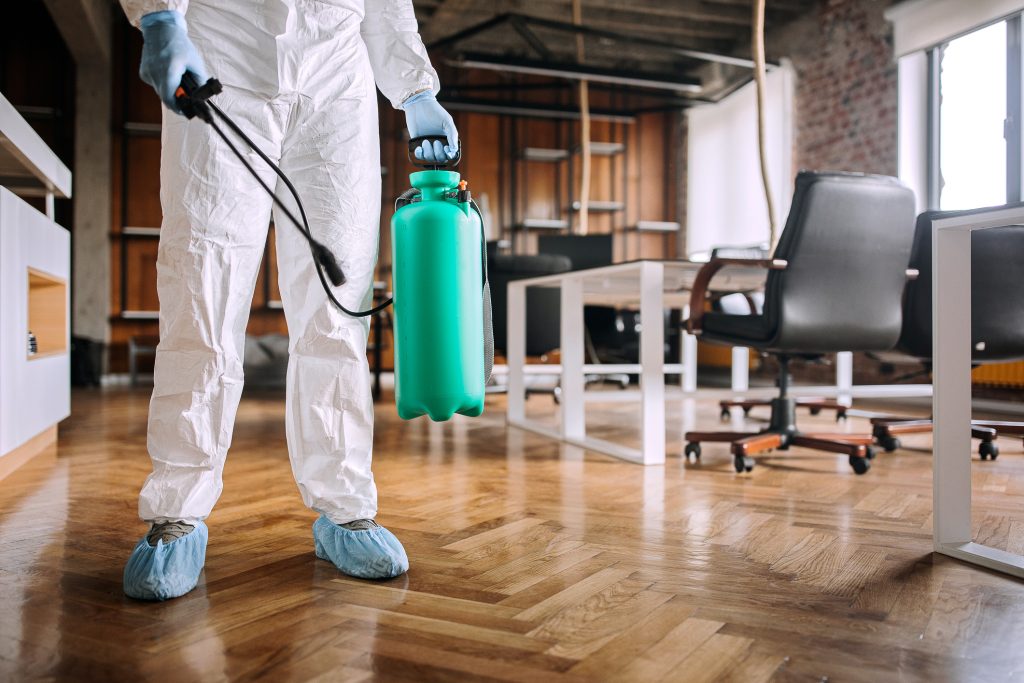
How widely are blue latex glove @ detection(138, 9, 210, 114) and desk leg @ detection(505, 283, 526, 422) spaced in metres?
2.50

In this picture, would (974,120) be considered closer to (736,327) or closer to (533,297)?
(533,297)

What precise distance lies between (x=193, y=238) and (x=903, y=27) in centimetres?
566

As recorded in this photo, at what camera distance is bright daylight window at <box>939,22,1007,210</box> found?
5039mm

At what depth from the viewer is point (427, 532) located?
1681 millimetres

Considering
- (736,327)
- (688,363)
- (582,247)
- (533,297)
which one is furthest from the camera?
(582,247)

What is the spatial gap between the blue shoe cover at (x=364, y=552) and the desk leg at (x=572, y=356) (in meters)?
1.79

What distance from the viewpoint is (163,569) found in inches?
49.4

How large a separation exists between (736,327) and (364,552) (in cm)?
172

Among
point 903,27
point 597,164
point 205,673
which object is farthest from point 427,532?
point 597,164

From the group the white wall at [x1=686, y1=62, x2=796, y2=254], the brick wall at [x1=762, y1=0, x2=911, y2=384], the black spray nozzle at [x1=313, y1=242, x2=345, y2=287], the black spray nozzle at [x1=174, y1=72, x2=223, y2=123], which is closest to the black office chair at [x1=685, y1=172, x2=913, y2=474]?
the black spray nozzle at [x1=313, y1=242, x2=345, y2=287]

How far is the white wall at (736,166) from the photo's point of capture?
688 centimetres

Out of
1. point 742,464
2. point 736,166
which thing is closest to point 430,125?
point 742,464

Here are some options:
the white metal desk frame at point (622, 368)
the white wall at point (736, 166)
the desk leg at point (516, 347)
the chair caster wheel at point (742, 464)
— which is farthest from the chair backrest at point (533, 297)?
the white wall at point (736, 166)

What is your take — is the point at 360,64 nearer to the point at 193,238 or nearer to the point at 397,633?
the point at 193,238
